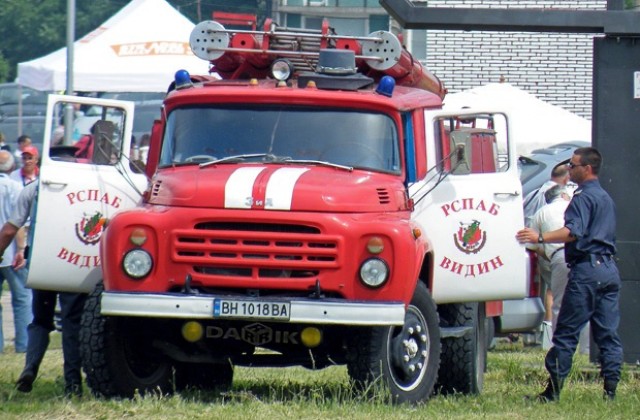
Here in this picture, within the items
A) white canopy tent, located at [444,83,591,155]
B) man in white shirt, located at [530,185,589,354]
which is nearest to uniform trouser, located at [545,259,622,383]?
man in white shirt, located at [530,185,589,354]

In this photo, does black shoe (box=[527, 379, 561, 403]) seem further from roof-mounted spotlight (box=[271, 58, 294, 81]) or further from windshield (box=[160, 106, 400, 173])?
roof-mounted spotlight (box=[271, 58, 294, 81])

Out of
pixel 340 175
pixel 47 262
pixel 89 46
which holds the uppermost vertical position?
pixel 89 46

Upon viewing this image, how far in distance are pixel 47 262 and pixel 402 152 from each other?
254 centimetres

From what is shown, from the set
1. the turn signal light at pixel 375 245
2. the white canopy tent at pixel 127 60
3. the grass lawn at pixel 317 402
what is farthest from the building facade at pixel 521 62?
the turn signal light at pixel 375 245

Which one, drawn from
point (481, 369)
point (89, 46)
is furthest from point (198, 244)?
point (89, 46)

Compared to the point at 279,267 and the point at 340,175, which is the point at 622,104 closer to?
the point at 340,175

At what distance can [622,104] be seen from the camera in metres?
11.9

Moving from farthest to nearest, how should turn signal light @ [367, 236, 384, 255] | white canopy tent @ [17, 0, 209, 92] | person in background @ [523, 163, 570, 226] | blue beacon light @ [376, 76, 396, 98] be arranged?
white canopy tent @ [17, 0, 209, 92]
person in background @ [523, 163, 570, 226]
blue beacon light @ [376, 76, 396, 98]
turn signal light @ [367, 236, 384, 255]

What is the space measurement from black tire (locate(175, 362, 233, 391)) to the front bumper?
5.05ft

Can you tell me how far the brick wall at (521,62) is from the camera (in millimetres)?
34812

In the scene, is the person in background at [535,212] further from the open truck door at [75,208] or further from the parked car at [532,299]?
the open truck door at [75,208]

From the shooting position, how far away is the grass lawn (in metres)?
8.95

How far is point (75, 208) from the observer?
34.0 feet

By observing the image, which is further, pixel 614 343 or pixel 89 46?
pixel 89 46
